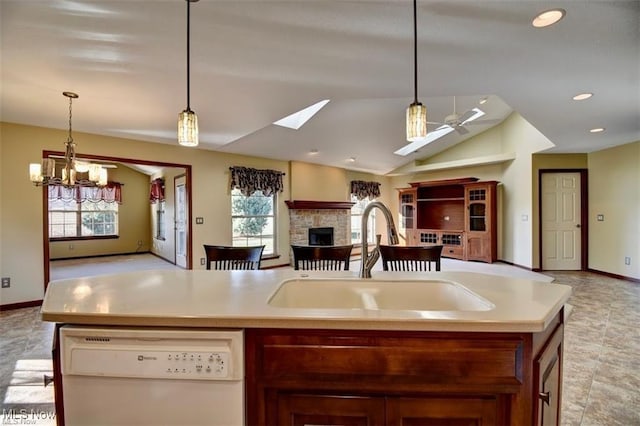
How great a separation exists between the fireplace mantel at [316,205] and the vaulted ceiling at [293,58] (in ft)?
9.25

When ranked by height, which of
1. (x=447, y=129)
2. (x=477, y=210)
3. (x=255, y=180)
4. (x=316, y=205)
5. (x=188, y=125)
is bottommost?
(x=477, y=210)

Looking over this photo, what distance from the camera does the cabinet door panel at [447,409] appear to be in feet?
3.29

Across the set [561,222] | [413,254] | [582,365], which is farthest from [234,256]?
[561,222]

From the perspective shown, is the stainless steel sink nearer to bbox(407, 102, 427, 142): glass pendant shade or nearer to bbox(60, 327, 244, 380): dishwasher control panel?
bbox(60, 327, 244, 380): dishwasher control panel

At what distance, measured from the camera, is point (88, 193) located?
797 cm

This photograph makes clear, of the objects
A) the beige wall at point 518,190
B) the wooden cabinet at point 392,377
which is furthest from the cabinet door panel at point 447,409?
the beige wall at point 518,190

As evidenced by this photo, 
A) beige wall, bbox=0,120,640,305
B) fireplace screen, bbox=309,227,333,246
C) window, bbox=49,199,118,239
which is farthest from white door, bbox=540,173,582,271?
window, bbox=49,199,118,239

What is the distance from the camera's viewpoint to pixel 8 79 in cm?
264

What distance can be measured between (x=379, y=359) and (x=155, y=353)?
2.33 ft

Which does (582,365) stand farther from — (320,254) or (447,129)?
(447,129)

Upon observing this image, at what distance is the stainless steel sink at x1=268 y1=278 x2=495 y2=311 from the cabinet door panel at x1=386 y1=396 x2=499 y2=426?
54 cm

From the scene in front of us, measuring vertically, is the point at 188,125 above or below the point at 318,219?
above

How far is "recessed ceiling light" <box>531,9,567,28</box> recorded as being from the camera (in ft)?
6.06

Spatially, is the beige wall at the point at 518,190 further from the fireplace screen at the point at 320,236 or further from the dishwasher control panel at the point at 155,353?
the dishwasher control panel at the point at 155,353
